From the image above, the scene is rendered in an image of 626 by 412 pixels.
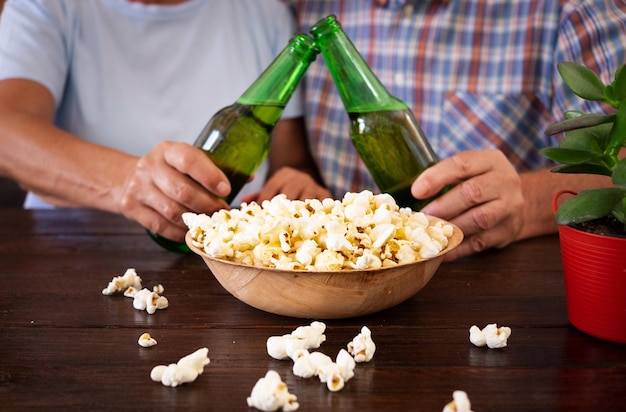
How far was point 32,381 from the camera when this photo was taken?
24.6 inches

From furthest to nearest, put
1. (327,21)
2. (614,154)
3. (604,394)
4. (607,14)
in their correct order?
(607,14), (327,21), (614,154), (604,394)

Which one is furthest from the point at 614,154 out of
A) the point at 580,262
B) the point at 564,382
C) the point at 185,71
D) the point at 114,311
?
the point at 185,71

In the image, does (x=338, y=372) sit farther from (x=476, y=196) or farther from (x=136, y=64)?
(x=136, y=64)

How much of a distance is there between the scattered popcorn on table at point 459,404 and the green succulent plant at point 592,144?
228 mm

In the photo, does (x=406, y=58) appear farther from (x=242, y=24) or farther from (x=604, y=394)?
(x=604, y=394)

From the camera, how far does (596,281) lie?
27.9 inches

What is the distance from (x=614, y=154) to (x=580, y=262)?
12 centimetres

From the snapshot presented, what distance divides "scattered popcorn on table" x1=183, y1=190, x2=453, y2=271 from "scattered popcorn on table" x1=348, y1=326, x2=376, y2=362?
0.08 m

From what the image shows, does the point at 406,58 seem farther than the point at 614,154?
Yes

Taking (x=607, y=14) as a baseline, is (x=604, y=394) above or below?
below

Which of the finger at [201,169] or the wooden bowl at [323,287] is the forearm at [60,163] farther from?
the wooden bowl at [323,287]

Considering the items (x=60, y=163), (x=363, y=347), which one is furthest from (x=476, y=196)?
(x=60, y=163)

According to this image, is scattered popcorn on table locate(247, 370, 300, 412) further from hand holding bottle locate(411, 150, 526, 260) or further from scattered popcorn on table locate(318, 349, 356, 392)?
hand holding bottle locate(411, 150, 526, 260)

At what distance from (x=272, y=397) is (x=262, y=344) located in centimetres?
15
